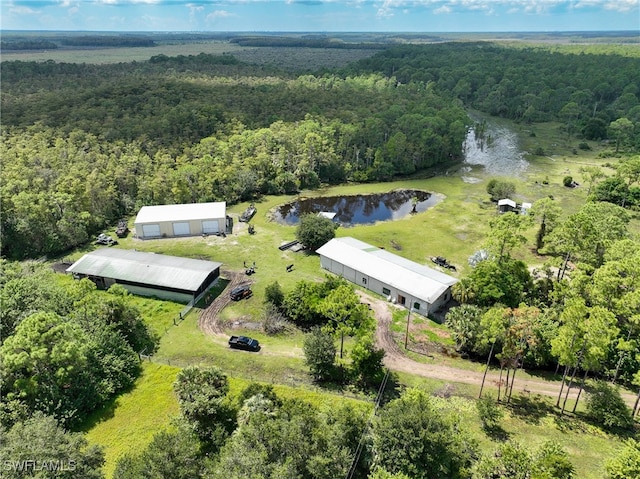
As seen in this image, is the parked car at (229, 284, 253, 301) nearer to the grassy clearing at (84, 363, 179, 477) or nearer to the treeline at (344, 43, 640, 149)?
the grassy clearing at (84, 363, 179, 477)

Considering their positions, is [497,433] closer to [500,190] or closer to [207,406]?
[207,406]

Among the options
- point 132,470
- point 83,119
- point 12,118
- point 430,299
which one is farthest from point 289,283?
point 12,118

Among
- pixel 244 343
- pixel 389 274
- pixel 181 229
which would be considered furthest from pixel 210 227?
pixel 389 274

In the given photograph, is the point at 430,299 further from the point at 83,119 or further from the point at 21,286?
the point at 83,119

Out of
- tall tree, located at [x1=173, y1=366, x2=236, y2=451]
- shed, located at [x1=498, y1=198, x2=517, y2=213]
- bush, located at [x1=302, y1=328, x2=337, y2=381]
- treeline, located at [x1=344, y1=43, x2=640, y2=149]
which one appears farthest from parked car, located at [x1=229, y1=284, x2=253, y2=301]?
treeline, located at [x1=344, y1=43, x2=640, y2=149]

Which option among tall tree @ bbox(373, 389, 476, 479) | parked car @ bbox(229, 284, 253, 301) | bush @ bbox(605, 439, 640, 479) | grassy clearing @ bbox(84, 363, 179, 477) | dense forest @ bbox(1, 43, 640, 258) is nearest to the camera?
bush @ bbox(605, 439, 640, 479)

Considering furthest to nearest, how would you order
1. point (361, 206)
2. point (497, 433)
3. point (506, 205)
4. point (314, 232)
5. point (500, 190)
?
point (361, 206)
point (500, 190)
point (506, 205)
point (314, 232)
point (497, 433)
